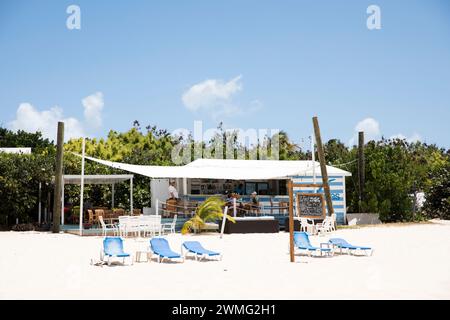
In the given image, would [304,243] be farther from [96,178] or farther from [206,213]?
[96,178]

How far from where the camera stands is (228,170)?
21.6 meters

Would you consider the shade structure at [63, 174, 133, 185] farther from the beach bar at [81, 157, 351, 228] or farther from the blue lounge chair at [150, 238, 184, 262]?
the blue lounge chair at [150, 238, 184, 262]

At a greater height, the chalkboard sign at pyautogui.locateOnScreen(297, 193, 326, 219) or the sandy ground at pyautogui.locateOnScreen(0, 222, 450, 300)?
the chalkboard sign at pyautogui.locateOnScreen(297, 193, 326, 219)

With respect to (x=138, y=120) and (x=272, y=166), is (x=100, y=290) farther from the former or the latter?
(x=138, y=120)

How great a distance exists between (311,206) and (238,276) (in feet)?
12.8

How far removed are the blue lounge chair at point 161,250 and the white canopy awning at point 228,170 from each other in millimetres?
7900

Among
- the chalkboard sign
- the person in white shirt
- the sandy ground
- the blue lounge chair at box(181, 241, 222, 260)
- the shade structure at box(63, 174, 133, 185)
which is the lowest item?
the sandy ground

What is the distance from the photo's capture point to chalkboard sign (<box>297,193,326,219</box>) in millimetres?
11789

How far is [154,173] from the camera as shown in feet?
62.8

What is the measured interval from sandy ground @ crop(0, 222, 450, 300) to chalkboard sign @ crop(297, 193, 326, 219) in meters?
1.07

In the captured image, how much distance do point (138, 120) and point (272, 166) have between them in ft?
69.3

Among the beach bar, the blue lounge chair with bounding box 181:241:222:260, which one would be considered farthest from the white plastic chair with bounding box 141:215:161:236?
the blue lounge chair with bounding box 181:241:222:260
